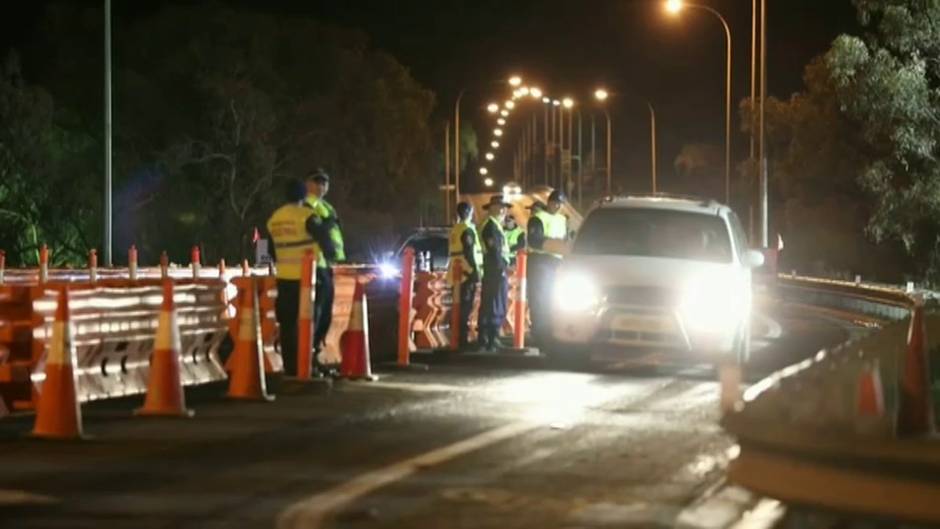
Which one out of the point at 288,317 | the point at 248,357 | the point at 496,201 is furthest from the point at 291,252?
the point at 496,201

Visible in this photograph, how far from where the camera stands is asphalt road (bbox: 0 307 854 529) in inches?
360

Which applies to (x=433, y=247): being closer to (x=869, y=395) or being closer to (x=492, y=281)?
(x=492, y=281)

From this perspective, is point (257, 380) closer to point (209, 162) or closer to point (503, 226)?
point (503, 226)

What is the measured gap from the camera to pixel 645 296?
17734 millimetres

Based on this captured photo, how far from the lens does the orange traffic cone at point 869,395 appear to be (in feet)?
27.5

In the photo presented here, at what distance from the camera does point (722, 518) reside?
912 cm

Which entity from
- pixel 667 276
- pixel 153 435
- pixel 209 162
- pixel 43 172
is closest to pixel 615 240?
pixel 667 276

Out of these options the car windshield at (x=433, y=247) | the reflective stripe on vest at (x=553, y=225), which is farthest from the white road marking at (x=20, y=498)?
the car windshield at (x=433, y=247)

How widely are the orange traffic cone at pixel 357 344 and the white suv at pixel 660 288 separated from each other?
250 cm

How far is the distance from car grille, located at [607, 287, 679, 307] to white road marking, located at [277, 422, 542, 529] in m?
4.87

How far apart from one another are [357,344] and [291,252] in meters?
1.25

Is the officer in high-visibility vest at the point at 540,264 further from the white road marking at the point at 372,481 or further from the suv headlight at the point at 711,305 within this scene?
the white road marking at the point at 372,481

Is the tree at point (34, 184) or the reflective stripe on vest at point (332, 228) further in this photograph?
the tree at point (34, 184)

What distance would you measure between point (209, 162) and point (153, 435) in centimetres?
5031
